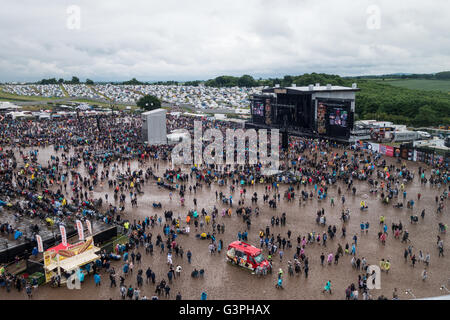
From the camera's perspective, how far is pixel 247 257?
1766 cm

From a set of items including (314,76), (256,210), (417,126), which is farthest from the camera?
(314,76)

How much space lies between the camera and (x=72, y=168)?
123 ft

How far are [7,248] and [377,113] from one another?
7003 cm

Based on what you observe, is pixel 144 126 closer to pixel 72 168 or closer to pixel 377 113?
pixel 72 168

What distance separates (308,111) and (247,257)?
3802cm

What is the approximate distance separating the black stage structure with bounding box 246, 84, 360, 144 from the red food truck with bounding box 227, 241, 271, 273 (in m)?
26.9

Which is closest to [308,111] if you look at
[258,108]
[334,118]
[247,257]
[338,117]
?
[334,118]

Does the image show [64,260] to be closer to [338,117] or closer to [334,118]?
[338,117]

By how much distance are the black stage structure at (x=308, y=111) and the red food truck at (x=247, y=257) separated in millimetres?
26909

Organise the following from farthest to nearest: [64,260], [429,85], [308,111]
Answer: [429,85]
[308,111]
[64,260]

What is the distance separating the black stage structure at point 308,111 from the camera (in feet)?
152

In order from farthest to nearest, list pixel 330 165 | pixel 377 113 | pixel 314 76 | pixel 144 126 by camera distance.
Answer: pixel 314 76 < pixel 377 113 < pixel 144 126 < pixel 330 165

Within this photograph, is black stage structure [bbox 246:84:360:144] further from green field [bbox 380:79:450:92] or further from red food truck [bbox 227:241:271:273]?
green field [bbox 380:79:450:92]
